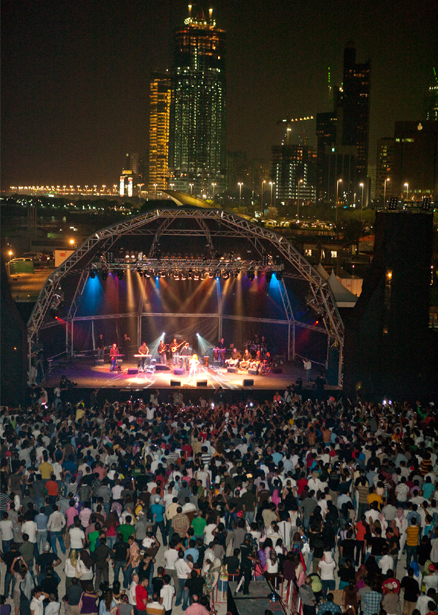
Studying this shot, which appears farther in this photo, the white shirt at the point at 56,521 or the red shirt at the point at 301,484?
the red shirt at the point at 301,484

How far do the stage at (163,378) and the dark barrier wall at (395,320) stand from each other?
1.34 meters

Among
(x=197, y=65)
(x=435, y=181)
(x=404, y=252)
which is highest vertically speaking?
(x=197, y=65)

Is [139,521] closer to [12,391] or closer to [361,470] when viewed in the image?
[361,470]

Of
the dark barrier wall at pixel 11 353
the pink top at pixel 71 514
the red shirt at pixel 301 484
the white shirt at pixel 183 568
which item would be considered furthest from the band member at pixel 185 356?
the white shirt at pixel 183 568

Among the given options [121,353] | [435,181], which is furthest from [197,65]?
[121,353]

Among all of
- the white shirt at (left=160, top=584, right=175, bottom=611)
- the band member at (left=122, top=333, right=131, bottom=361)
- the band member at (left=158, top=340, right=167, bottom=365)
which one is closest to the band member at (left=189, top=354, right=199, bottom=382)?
the band member at (left=158, top=340, right=167, bottom=365)

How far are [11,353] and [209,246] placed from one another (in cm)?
913

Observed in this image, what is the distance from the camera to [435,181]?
89000 mm

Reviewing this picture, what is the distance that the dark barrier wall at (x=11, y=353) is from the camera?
18.7 meters

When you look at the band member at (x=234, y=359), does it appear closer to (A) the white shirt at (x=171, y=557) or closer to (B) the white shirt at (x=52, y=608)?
(A) the white shirt at (x=171, y=557)

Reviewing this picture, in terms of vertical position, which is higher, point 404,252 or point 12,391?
point 404,252

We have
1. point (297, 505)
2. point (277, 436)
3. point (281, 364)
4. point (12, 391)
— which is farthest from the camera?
point (281, 364)

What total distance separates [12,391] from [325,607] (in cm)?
1358

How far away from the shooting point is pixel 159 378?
21781mm
